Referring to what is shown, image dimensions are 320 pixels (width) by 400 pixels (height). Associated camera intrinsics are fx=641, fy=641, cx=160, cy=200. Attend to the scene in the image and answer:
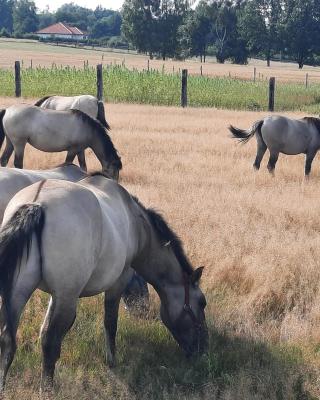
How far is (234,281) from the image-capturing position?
599 centimetres

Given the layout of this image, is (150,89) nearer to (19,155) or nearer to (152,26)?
(19,155)

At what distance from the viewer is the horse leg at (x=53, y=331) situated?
3639mm

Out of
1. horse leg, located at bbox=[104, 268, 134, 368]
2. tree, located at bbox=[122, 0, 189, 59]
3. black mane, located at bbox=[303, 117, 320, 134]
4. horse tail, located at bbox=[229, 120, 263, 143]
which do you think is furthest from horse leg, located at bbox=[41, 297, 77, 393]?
tree, located at bbox=[122, 0, 189, 59]

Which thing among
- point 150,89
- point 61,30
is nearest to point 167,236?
point 150,89

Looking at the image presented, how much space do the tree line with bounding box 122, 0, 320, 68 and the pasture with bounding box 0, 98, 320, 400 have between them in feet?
223

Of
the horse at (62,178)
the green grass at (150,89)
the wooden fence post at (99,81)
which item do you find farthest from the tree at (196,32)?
the horse at (62,178)

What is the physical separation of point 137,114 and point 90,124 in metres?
9.87

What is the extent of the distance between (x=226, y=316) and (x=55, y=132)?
5.60 m

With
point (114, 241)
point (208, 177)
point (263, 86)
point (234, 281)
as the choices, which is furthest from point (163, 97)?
point (114, 241)

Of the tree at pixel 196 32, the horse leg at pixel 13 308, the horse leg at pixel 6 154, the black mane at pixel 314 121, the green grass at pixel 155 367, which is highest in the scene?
the tree at pixel 196 32

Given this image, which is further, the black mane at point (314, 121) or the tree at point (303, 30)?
the tree at point (303, 30)

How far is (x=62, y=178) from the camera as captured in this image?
5.36 metres

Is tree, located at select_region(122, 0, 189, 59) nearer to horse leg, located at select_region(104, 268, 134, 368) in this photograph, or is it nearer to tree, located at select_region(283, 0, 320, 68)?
tree, located at select_region(283, 0, 320, 68)

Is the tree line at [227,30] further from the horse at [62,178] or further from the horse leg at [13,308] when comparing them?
the horse leg at [13,308]
